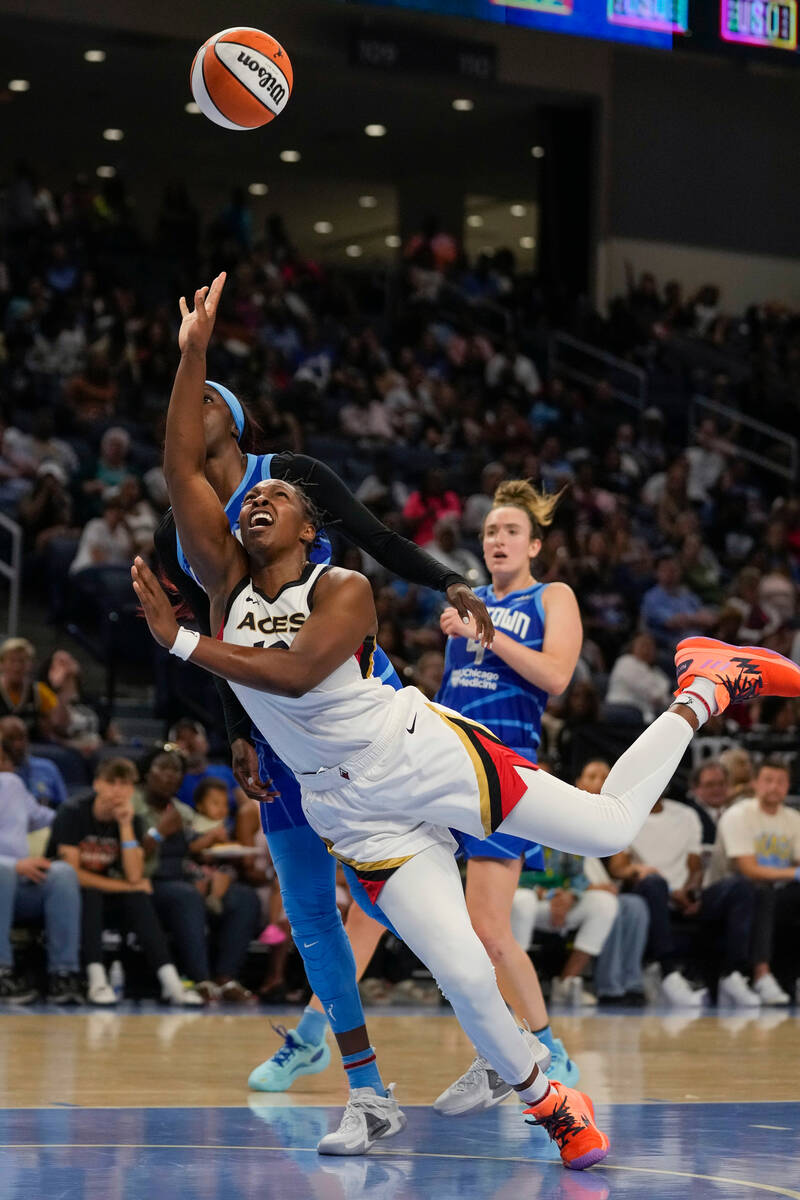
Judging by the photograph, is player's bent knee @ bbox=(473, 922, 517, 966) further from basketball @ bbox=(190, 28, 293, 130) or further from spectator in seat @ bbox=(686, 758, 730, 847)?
spectator in seat @ bbox=(686, 758, 730, 847)

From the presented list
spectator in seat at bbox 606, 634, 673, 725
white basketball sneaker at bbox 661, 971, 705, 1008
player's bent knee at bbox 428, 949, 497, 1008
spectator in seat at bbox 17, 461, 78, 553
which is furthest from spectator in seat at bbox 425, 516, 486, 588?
player's bent knee at bbox 428, 949, 497, 1008

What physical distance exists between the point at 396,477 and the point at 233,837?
6275 mm

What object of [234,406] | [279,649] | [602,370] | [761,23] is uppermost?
[761,23]

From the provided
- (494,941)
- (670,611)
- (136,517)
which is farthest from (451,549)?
(494,941)

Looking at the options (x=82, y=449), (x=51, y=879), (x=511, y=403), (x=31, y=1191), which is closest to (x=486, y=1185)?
(x=31, y=1191)

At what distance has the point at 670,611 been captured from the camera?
553 inches

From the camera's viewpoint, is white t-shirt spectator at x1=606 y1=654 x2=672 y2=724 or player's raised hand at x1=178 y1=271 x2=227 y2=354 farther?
white t-shirt spectator at x1=606 y1=654 x2=672 y2=724

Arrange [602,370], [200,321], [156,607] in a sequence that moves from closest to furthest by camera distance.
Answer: [156,607] < [200,321] < [602,370]

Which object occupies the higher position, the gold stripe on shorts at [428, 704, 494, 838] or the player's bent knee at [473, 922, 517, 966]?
the gold stripe on shorts at [428, 704, 494, 838]

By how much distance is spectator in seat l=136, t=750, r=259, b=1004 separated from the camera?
852cm

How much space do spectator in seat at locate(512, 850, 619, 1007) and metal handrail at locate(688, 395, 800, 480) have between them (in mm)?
9987

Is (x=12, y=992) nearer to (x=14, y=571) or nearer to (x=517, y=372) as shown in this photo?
(x=14, y=571)

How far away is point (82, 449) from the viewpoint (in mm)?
13570

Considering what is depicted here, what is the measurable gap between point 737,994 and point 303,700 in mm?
5936
